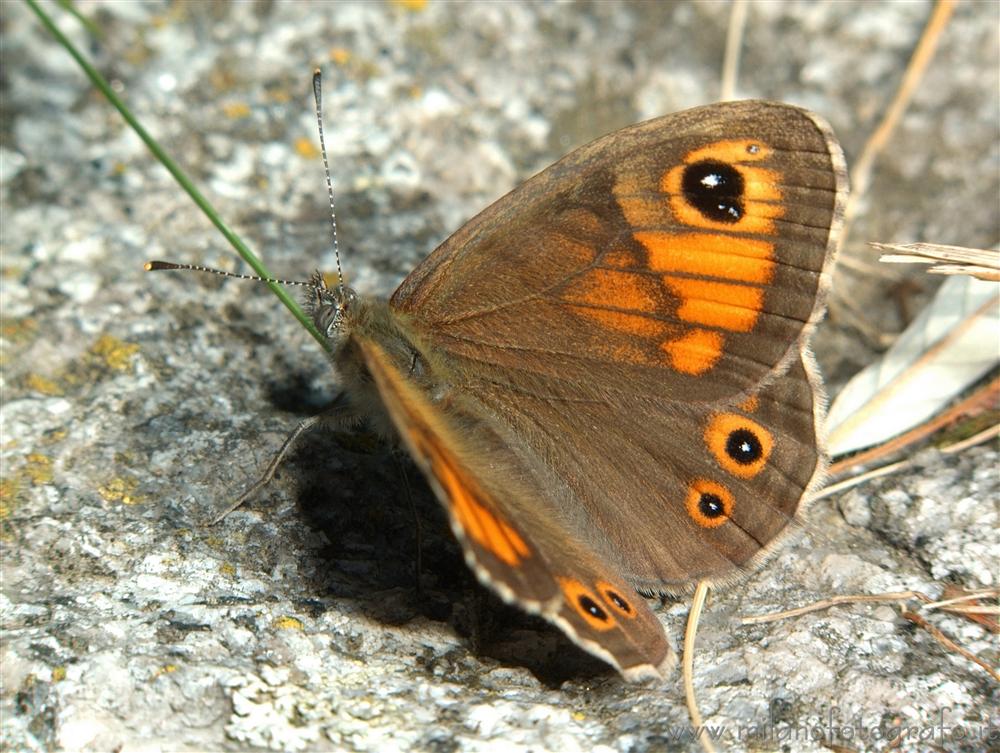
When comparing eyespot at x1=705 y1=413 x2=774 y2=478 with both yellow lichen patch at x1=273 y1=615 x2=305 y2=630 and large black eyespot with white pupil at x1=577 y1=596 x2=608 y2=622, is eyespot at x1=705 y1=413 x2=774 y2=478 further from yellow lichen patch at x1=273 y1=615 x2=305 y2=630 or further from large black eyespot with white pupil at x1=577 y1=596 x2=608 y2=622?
yellow lichen patch at x1=273 y1=615 x2=305 y2=630

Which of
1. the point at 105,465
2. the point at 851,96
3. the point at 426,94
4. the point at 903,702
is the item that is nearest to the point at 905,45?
the point at 851,96

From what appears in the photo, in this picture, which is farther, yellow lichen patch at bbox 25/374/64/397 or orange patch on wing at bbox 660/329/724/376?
yellow lichen patch at bbox 25/374/64/397

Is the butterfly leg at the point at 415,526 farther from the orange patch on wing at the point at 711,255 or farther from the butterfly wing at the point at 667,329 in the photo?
the orange patch on wing at the point at 711,255

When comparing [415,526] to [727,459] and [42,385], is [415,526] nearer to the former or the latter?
[727,459]

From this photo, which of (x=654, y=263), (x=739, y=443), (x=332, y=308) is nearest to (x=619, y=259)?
(x=654, y=263)

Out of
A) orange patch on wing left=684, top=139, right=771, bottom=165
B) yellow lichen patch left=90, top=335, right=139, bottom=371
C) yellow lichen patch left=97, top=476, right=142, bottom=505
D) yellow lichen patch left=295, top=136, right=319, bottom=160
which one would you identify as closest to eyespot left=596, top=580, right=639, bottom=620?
orange patch on wing left=684, top=139, right=771, bottom=165

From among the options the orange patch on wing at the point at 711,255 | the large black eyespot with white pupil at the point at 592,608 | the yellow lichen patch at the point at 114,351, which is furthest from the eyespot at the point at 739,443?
the yellow lichen patch at the point at 114,351
